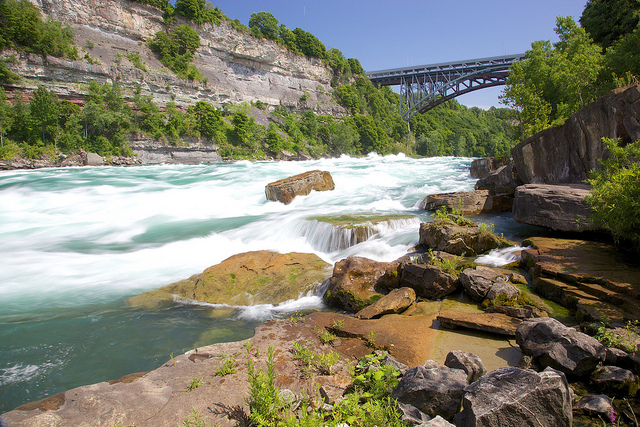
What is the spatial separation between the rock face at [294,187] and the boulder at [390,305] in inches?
404

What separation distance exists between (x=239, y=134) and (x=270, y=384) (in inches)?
1978

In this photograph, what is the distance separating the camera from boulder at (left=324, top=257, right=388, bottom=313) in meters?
5.65

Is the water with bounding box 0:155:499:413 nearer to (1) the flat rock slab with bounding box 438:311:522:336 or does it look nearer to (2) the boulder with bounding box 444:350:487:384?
(1) the flat rock slab with bounding box 438:311:522:336

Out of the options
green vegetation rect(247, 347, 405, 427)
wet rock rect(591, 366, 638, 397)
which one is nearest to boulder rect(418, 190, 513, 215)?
wet rock rect(591, 366, 638, 397)

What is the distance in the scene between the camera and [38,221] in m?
13.2

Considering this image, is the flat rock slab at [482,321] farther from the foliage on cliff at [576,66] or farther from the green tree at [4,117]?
the green tree at [4,117]

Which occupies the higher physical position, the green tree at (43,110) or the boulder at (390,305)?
the green tree at (43,110)

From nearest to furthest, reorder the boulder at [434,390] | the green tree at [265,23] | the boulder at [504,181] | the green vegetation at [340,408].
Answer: the green vegetation at [340,408] → the boulder at [434,390] → the boulder at [504,181] → the green tree at [265,23]

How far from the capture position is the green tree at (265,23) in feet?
220

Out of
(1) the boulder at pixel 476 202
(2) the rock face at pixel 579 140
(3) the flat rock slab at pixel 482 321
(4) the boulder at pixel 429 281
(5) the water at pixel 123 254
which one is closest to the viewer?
(3) the flat rock slab at pixel 482 321

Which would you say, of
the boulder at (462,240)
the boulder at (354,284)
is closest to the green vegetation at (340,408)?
the boulder at (354,284)

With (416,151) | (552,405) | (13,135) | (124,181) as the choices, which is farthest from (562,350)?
(416,151)

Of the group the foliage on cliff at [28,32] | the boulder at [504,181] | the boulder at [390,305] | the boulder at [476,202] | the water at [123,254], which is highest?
the foliage on cliff at [28,32]

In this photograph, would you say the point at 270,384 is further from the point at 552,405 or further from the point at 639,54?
the point at 639,54
